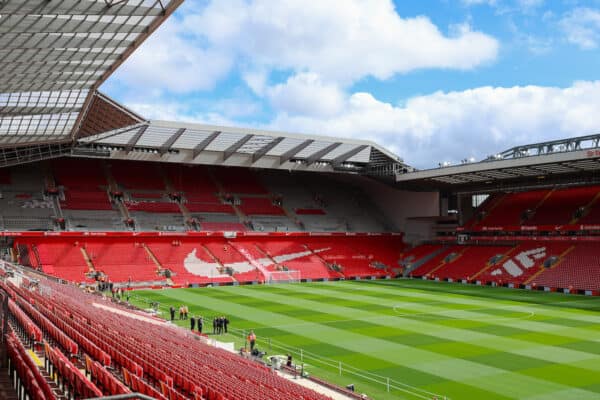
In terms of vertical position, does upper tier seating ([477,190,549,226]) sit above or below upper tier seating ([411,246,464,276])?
above

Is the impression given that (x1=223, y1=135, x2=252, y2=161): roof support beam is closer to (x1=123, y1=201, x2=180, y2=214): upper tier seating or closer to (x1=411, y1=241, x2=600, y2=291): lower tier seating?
(x1=123, y1=201, x2=180, y2=214): upper tier seating

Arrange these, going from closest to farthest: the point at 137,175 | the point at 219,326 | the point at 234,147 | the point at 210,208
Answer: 1. the point at 219,326
2. the point at 234,147
3. the point at 210,208
4. the point at 137,175

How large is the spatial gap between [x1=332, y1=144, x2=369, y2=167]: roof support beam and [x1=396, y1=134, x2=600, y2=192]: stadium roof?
18.5ft

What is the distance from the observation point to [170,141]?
53781 millimetres

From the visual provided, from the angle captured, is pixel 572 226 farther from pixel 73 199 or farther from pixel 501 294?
pixel 73 199

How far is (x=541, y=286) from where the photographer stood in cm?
5044

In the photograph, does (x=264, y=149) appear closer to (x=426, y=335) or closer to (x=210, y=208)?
(x=210, y=208)

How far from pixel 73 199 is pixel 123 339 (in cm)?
4621

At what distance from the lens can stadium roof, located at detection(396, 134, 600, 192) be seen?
4588 centimetres

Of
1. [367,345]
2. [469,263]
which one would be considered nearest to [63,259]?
[367,345]

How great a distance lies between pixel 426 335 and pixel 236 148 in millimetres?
32010

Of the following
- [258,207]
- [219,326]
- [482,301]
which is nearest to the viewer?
[219,326]

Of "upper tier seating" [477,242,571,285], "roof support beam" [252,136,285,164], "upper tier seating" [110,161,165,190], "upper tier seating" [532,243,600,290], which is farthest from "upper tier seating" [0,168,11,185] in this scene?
"upper tier seating" [532,243,600,290]

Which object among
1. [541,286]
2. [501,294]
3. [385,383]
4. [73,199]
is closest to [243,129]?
[73,199]
